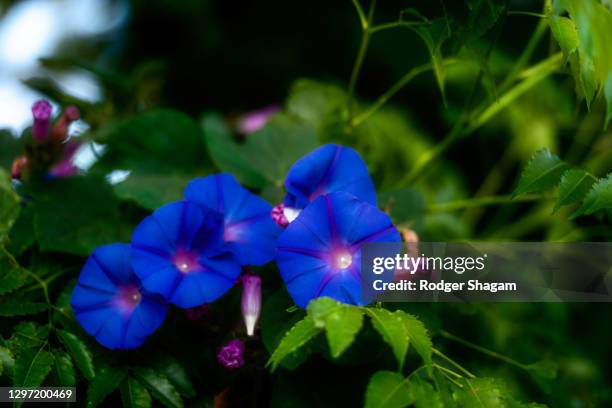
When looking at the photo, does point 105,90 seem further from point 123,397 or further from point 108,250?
point 123,397

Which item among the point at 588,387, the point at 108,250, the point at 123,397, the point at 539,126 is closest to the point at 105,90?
the point at 108,250

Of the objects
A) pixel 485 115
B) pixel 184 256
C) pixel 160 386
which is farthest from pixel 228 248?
pixel 485 115

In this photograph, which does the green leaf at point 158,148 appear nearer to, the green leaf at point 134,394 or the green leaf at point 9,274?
the green leaf at point 9,274

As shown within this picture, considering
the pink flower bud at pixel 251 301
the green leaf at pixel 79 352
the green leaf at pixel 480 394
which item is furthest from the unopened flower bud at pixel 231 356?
the green leaf at pixel 480 394

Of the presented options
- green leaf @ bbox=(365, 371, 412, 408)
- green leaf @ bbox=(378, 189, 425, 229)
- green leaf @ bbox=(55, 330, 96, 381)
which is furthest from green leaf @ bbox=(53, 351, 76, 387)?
green leaf @ bbox=(378, 189, 425, 229)

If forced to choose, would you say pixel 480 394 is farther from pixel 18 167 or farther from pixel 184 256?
pixel 18 167
